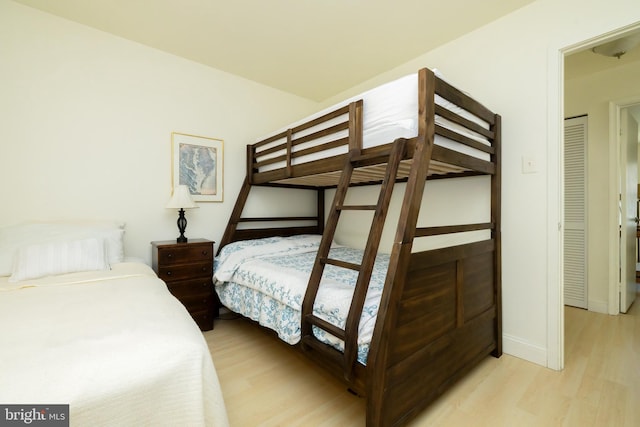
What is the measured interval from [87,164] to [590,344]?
430 centimetres

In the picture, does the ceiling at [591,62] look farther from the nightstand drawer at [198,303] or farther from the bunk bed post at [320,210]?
the nightstand drawer at [198,303]

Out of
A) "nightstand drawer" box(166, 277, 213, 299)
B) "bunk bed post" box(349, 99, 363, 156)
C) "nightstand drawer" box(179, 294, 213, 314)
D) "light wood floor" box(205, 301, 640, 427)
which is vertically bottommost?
"light wood floor" box(205, 301, 640, 427)

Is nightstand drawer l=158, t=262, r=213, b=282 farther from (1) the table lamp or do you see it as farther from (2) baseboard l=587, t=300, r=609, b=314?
(2) baseboard l=587, t=300, r=609, b=314

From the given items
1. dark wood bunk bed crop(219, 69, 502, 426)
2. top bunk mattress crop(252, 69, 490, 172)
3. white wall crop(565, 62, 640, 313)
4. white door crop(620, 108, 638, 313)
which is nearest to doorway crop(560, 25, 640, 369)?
white wall crop(565, 62, 640, 313)

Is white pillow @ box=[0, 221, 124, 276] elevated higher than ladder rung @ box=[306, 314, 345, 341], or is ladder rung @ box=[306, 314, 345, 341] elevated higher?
white pillow @ box=[0, 221, 124, 276]

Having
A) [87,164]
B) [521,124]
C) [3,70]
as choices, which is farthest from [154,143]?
[521,124]

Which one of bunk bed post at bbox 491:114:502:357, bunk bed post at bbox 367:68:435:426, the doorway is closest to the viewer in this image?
bunk bed post at bbox 367:68:435:426

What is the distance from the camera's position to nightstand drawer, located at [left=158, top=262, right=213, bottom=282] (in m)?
2.35

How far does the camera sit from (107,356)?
84 centimetres

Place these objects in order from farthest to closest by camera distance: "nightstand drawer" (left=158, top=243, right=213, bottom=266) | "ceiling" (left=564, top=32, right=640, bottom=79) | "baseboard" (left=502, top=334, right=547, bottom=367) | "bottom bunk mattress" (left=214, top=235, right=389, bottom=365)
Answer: "ceiling" (left=564, top=32, right=640, bottom=79), "nightstand drawer" (left=158, top=243, right=213, bottom=266), "baseboard" (left=502, top=334, right=547, bottom=367), "bottom bunk mattress" (left=214, top=235, right=389, bottom=365)

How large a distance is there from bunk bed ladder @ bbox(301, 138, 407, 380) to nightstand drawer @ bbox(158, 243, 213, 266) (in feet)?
4.50

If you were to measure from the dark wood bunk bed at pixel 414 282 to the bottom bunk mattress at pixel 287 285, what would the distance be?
0.24ft

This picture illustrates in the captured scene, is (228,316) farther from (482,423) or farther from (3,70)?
(3,70)

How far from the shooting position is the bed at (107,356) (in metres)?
0.74
